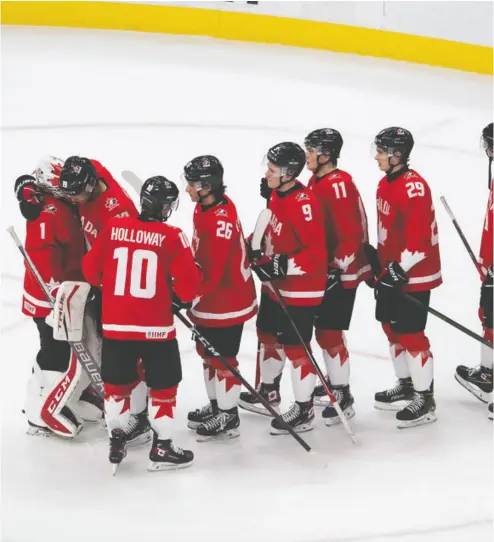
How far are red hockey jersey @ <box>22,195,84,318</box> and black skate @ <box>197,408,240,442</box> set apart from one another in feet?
2.45

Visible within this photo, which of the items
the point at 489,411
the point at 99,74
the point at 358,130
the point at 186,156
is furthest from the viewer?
the point at 99,74

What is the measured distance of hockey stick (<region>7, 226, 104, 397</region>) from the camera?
3.55m

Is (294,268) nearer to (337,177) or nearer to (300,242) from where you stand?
(300,242)

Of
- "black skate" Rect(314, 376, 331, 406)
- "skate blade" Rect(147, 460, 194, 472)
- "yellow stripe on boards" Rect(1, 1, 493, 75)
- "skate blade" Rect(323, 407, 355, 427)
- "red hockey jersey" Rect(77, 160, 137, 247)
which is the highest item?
"yellow stripe on boards" Rect(1, 1, 493, 75)

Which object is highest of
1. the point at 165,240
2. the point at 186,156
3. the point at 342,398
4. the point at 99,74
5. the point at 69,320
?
the point at 99,74

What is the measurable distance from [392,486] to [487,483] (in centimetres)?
34

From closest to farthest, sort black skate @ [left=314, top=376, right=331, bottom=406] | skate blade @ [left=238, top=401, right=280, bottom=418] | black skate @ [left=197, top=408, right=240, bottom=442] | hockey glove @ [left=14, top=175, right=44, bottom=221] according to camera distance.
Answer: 1. hockey glove @ [left=14, top=175, right=44, bottom=221]
2. black skate @ [left=197, top=408, right=240, bottom=442]
3. skate blade @ [left=238, top=401, right=280, bottom=418]
4. black skate @ [left=314, top=376, right=331, bottom=406]

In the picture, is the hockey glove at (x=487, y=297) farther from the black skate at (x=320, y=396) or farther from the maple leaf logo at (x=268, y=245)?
the maple leaf logo at (x=268, y=245)

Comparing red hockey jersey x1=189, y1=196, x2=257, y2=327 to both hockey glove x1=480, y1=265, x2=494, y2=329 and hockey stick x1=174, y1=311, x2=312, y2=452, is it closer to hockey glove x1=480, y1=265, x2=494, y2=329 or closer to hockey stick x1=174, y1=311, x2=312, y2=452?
hockey stick x1=174, y1=311, x2=312, y2=452

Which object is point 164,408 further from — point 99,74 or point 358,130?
point 99,74

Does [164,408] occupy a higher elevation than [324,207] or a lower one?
lower

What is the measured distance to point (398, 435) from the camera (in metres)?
3.85

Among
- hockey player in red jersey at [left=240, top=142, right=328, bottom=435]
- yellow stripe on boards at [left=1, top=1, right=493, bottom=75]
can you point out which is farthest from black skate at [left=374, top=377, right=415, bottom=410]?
yellow stripe on boards at [left=1, top=1, right=493, bottom=75]

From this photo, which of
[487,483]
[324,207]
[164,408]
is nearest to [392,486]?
[487,483]
